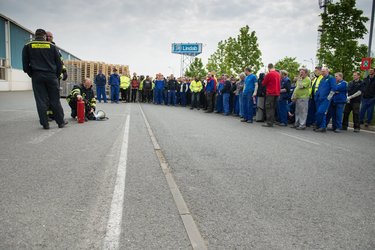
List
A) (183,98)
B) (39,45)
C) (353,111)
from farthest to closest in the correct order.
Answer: (183,98), (353,111), (39,45)

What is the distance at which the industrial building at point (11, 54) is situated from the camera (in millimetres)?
27003

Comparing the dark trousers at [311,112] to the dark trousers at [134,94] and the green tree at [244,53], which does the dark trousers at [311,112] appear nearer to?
the dark trousers at [134,94]

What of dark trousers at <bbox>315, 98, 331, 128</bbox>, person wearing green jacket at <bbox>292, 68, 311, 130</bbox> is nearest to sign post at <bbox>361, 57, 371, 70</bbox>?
person wearing green jacket at <bbox>292, 68, 311, 130</bbox>

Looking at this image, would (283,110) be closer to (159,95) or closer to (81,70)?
(159,95)

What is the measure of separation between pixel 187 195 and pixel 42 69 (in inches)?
226

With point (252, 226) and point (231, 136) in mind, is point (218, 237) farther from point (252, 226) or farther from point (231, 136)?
point (231, 136)

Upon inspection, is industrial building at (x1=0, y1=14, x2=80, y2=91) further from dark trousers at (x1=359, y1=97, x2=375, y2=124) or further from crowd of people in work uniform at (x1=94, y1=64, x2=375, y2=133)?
dark trousers at (x1=359, y1=97, x2=375, y2=124)

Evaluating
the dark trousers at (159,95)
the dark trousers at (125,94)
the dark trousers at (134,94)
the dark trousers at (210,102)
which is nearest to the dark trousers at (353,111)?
the dark trousers at (210,102)

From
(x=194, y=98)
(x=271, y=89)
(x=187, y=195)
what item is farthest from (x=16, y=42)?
(x=187, y=195)

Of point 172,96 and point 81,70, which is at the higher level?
point 81,70

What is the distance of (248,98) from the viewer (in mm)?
12203

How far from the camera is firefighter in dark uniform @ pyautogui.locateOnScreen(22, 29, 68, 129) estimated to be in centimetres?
719

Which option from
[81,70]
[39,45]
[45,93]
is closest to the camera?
[39,45]

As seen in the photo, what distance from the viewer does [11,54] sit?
2881 cm
